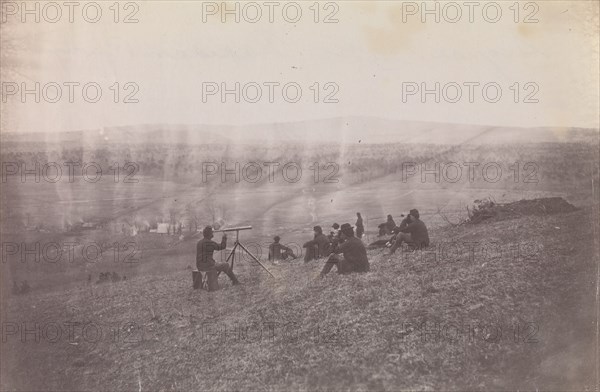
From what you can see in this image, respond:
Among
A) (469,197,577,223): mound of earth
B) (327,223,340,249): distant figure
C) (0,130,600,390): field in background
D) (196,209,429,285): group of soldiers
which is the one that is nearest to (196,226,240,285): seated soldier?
(196,209,429,285): group of soldiers

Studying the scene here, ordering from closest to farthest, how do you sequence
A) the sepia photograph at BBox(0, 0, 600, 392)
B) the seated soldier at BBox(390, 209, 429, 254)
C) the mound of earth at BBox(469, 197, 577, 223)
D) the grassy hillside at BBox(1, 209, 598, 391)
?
the grassy hillside at BBox(1, 209, 598, 391), the sepia photograph at BBox(0, 0, 600, 392), the mound of earth at BBox(469, 197, 577, 223), the seated soldier at BBox(390, 209, 429, 254)

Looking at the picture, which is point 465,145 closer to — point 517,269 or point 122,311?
point 517,269

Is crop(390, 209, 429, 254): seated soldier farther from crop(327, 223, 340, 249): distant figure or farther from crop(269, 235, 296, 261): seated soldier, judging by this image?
crop(269, 235, 296, 261): seated soldier

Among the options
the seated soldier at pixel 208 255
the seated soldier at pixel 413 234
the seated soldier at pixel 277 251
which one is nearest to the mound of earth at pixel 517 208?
the seated soldier at pixel 413 234

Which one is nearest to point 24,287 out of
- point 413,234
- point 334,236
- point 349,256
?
point 334,236

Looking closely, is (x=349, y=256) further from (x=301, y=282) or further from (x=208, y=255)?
(x=208, y=255)
